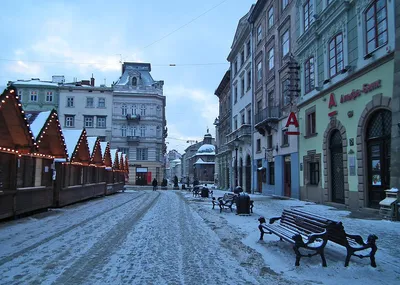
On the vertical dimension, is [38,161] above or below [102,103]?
below

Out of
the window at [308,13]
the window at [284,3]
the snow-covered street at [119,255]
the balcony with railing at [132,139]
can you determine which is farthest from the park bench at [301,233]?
the balcony with railing at [132,139]

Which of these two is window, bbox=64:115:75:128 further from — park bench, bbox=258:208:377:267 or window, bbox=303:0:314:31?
park bench, bbox=258:208:377:267

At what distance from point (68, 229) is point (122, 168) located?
29551 millimetres

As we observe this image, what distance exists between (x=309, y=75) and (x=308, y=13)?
12.2 feet

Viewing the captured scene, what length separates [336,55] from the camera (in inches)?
683

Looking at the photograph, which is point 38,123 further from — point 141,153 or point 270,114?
point 141,153

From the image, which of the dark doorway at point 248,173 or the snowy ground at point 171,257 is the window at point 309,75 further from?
the dark doorway at point 248,173

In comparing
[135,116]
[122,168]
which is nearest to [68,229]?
[122,168]

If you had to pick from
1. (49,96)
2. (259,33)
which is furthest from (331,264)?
(49,96)

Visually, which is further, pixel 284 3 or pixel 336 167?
pixel 284 3

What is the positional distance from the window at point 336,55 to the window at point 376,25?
2.35m

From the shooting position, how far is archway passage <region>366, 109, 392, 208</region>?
13.3m

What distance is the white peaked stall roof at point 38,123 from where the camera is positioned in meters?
14.6

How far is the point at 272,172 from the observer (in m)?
28.4
